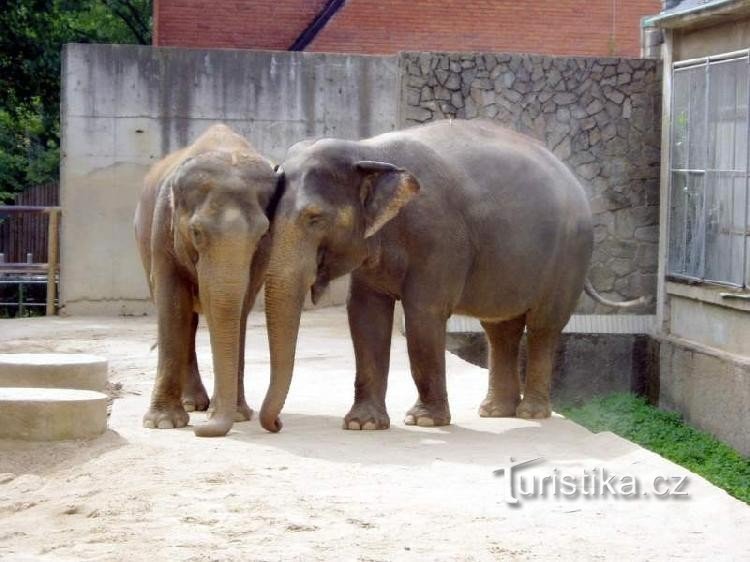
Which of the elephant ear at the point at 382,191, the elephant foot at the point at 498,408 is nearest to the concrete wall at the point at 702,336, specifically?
the elephant foot at the point at 498,408

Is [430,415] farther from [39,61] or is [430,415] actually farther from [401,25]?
[39,61]

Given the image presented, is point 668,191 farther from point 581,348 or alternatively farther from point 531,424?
point 531,424

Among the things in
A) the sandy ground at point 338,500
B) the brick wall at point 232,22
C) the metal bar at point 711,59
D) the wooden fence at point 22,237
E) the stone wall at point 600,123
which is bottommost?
the sandy ground at point 338,500

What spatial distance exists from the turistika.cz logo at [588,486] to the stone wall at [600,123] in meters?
7.93

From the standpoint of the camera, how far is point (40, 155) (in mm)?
28547

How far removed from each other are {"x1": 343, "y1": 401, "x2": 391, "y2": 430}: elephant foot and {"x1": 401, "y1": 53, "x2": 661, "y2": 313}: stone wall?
21.3 ft

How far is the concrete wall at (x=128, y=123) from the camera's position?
55.7 feet

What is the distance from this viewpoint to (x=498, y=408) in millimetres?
9789

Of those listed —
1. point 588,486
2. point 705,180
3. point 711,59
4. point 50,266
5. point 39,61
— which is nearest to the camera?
point 588,486

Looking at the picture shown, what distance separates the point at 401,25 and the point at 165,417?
15549 mm

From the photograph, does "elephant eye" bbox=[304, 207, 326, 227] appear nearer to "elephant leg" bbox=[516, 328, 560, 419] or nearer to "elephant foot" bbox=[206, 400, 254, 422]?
"elephant foot" bbox=[206, 400, 254, 422]

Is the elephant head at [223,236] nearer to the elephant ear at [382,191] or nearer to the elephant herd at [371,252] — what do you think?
the elephant herd at [371,252]

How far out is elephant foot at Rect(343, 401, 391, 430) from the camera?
8844mm

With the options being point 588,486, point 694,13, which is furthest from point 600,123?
point 588,486
